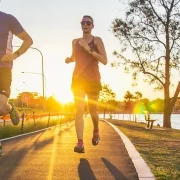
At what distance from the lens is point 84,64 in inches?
259

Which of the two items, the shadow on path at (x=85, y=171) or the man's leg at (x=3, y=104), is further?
the shadow on path at (x=85, y=171)

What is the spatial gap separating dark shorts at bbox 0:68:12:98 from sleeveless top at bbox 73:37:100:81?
195 cm

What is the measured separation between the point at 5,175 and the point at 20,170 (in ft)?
1.16

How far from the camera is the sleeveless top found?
6562 millimetres

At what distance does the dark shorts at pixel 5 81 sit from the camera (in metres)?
4.67

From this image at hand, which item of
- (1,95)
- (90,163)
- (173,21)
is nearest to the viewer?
(1,95)

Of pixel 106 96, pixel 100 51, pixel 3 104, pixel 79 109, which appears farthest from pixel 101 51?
pixel 106 96

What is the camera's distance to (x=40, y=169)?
531 centimetres

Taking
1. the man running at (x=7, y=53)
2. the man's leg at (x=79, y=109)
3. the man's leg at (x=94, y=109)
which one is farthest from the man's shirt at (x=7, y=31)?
the man's leg at (x=94, y=109)

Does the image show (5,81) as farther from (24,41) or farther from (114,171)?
(114,171)

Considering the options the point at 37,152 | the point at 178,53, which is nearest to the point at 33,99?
the point at 178,53

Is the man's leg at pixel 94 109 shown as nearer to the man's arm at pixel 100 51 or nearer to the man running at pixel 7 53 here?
the man's arm at pixel 100 51

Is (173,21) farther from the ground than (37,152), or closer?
farther from the ground

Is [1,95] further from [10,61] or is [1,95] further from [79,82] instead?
[79,82]
